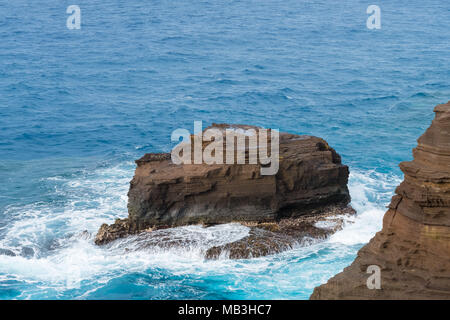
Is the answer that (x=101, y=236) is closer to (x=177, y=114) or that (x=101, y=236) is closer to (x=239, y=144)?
(x=239, y=144)

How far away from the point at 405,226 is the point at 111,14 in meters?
56.0

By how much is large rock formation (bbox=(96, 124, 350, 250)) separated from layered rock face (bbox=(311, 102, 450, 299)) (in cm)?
1009

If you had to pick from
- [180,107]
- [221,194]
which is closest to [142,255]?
[221,194]

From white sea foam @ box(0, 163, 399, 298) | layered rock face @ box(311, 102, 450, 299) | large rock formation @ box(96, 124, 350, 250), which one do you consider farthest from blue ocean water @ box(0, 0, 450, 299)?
layered rock face @ box(311, 102, 450, 299)

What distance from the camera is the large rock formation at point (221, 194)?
2334 centimetres

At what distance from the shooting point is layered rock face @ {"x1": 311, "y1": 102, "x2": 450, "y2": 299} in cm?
1257

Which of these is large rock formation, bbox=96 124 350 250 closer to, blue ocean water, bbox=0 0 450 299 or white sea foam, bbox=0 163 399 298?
white sea foam, bbox=0 163 399 298

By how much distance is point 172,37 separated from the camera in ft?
187

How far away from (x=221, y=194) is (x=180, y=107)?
18.2m

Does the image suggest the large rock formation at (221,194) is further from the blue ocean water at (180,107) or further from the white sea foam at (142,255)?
the blue ocean water at (180,107)

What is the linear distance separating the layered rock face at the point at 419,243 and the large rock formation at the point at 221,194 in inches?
397

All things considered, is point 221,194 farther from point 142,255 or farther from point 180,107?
point 180,107

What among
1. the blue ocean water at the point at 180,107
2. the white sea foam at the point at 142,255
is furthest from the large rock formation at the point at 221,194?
the blue ocean water at the point at 180,107

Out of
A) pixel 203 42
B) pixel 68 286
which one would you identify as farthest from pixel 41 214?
pixel 203 42
